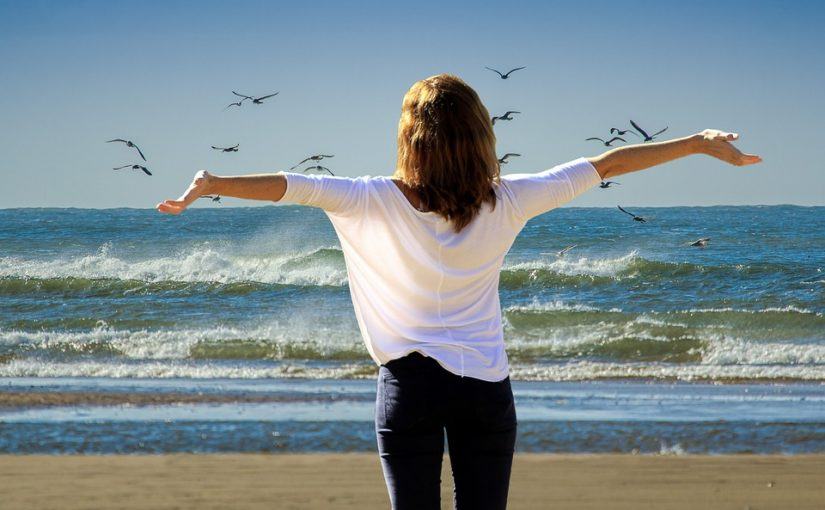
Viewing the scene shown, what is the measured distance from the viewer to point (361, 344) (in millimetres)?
13609

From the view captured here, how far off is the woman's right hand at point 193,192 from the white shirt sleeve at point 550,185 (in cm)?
65

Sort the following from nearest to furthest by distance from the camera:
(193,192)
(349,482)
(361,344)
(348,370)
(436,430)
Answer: (193,192), (436,430), (349,482), (348,370), (361,344)

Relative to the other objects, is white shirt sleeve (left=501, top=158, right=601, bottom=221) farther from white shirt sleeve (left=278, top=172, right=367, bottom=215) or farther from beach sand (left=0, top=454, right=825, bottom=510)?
beach sand (left=0, top=454, right=825, bottom=510)

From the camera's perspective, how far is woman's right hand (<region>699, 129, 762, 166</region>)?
99.4 inches

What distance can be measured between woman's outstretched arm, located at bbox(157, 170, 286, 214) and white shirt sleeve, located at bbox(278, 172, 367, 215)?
0.08 ft

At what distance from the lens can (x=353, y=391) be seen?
9406 millimetres

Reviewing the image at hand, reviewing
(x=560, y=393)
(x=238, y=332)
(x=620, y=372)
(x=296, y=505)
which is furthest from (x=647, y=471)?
(x=238, y=332)

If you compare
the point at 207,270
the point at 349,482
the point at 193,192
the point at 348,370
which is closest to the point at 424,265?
the point at 193,192

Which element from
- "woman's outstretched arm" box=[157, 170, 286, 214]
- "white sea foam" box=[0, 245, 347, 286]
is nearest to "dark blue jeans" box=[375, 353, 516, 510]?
"woman's outstretched arm" box=[157, 170, 286, 214]

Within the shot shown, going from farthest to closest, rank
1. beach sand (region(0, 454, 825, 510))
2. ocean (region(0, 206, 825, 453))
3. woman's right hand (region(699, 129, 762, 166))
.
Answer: ocean (region(0, 206, 825, 453)) < beach sand (region(0, 454, 825, 510)) < woman's right hand (region(699, 129, 762, 166))

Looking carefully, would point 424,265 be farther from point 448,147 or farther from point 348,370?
A: point 348,370

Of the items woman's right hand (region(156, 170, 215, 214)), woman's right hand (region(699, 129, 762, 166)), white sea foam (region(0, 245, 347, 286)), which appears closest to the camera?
woman's right hand (region(156, 170, 215, 214))

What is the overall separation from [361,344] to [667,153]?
11.3 meters

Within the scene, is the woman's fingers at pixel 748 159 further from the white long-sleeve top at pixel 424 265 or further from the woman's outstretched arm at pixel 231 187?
the woman's outstretched arm at pixel 231 187
